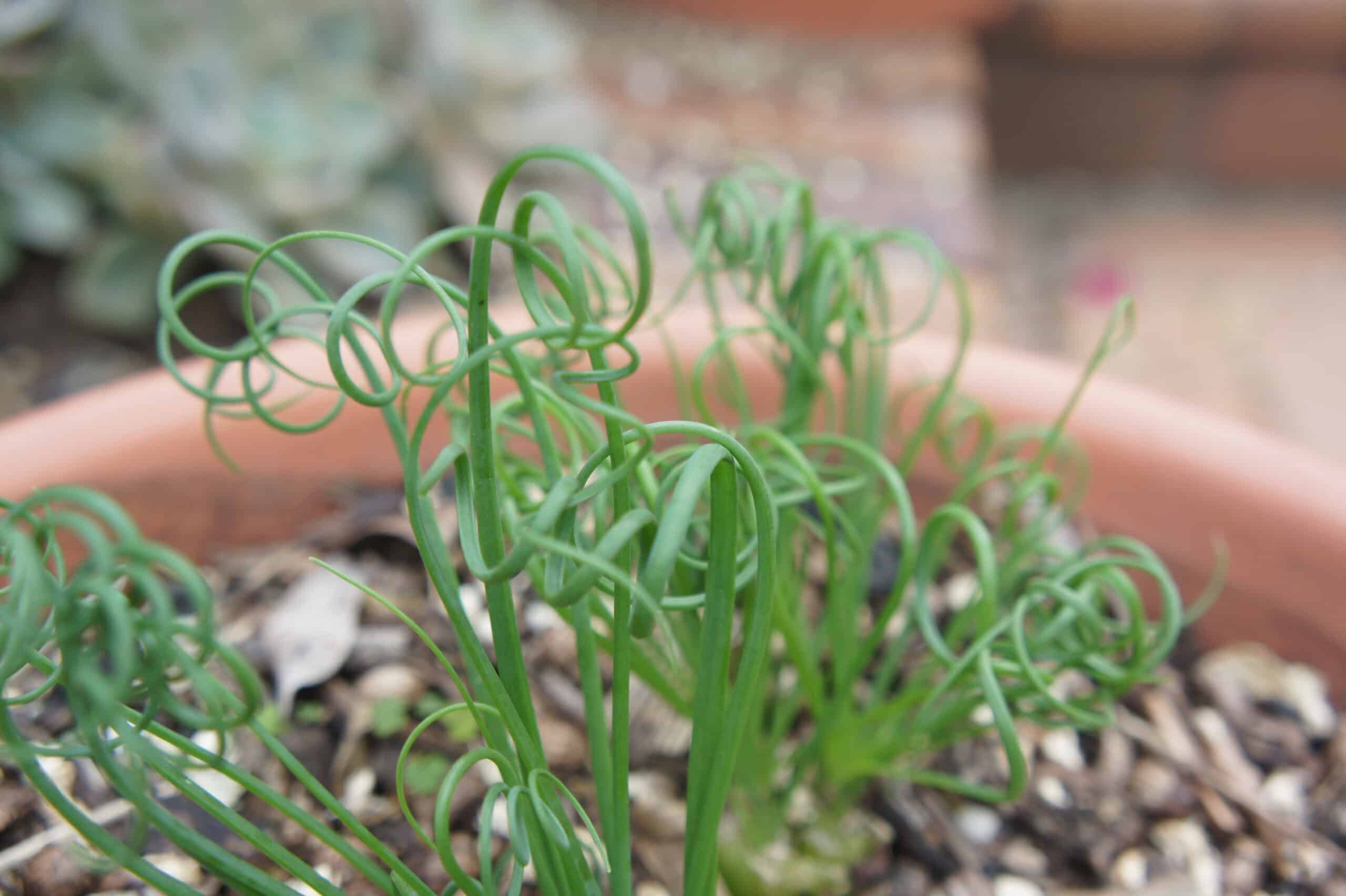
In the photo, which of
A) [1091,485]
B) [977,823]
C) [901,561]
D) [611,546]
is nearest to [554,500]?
[611,546]

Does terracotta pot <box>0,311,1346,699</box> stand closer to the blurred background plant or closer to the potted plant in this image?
the potted plant

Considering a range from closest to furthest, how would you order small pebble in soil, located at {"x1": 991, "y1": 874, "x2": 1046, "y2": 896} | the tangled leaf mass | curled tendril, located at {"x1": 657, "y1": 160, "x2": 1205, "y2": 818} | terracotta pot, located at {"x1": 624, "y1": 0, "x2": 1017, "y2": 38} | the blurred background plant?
the tangled leaf mass
curled tendril, located at {"x1": 657, "y1": 160, "x2": 1205, "y2": 818}
small pebble in soil, located at {"x1": 991, "y1": 874, "x2": 1046, "y2": 896}
the blurred background plant
terracotta pot, located at {"x1": 624, "y1": 0, "x2": 1017, "y2": 38}

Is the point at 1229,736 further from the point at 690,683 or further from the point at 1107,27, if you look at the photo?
the point at 1107,27

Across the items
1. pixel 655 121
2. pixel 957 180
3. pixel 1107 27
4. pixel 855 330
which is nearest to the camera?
pixel 855 330

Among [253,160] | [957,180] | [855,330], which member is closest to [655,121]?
[957,180]

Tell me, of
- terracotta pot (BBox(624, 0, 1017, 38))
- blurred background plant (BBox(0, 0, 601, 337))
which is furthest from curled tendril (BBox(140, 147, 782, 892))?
terracotta pot (BBox(624, 0, 1017, 38))
